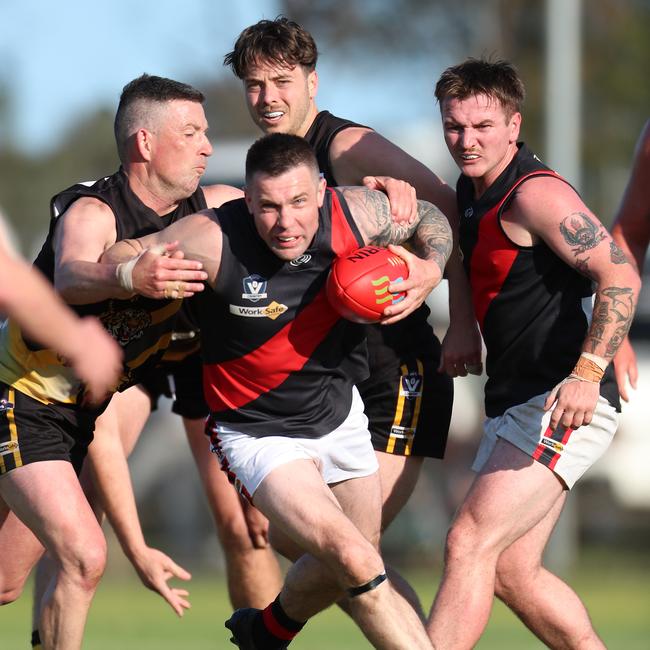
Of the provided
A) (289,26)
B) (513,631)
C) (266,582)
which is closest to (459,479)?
(513,631)

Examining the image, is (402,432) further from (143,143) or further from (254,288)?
(143,143)

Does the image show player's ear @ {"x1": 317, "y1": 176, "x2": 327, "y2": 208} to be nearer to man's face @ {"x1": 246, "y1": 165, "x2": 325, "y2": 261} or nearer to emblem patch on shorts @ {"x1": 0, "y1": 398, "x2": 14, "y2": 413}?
man's face @ {"x1": 246, "y1": 165, "x2": 325, "y2": 261}

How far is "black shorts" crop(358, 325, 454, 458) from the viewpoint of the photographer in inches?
287

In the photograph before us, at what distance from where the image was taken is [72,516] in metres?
6.41

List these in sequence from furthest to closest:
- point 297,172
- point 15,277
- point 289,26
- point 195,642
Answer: point 195,642 → point 289,26 → point 297,172 → point 15,277

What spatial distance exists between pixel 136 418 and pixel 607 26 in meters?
27.4

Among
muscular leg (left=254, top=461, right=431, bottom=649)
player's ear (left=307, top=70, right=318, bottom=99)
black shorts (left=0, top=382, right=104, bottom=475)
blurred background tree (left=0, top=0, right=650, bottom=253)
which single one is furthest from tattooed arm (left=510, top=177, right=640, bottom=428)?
blurred background tree (left=0, top=0, right=650, bottom=253)

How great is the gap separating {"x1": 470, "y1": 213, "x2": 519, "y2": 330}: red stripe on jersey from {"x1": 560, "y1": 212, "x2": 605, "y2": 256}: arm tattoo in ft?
0.93

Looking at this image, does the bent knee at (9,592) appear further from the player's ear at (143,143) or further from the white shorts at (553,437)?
the white shorts at (553,437)

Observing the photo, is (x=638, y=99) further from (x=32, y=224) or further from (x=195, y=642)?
(x=195, y=642)

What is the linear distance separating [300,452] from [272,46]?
2.03m

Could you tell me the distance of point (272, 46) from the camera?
691 centimetres

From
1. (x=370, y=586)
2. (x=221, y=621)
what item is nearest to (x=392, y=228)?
(x=370, y=586)

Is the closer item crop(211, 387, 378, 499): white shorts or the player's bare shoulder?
crop(211, 387, 378, 499): white shorts
